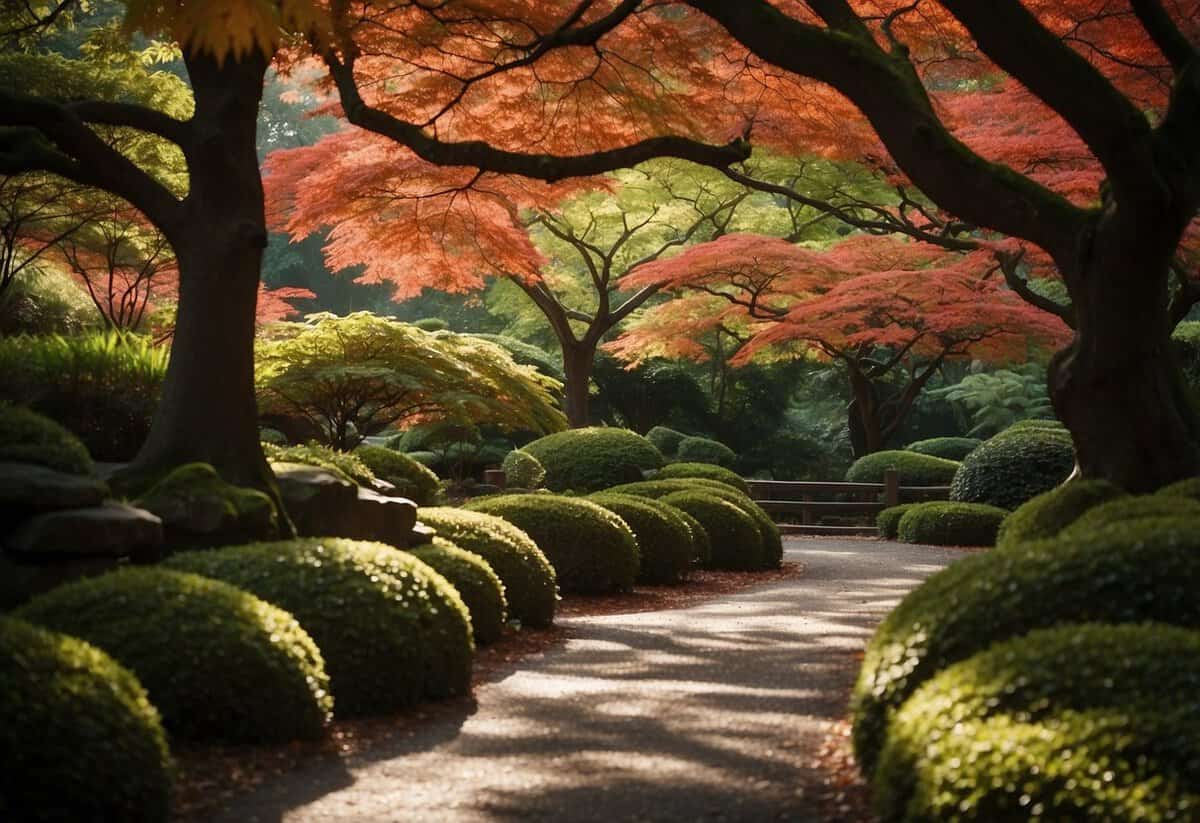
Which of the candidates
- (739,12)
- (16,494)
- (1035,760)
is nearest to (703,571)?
(739,12)

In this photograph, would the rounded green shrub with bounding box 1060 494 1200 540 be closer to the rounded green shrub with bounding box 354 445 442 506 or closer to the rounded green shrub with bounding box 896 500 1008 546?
the rounded green shrub with bounding box 354 445 442 506

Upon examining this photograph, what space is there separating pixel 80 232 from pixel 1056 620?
16809 millimetres

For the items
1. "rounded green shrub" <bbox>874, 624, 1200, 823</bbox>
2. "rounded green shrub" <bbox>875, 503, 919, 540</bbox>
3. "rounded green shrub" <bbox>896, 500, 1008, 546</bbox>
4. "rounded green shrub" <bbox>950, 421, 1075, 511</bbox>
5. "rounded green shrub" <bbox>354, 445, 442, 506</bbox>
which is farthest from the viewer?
"rounded green shrub" <bbox>875, 503, 919, 540</bbox>

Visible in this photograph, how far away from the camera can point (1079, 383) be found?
31.9ft

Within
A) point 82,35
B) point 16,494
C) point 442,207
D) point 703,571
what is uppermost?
point 82,35

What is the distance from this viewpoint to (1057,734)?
3781mm

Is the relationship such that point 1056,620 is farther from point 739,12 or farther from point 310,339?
point 310,339

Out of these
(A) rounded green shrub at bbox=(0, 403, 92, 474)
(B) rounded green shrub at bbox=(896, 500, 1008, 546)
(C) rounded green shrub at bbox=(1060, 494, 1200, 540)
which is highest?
(A) rounded green shrub at bbox=(0, 403, 92, 474)

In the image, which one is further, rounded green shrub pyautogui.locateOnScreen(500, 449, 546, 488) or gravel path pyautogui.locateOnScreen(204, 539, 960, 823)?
rounded green shrub pyautogui.locateOnScreen(500, 449, 546, 488)

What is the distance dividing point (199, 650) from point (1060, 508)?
18.4 feet

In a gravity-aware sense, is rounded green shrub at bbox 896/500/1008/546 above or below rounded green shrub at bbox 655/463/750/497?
below

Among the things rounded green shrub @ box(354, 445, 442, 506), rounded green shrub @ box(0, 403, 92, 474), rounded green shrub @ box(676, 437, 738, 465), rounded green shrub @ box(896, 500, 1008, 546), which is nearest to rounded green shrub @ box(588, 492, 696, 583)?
rounded green shrub @ box(354, 445, 442, 506)

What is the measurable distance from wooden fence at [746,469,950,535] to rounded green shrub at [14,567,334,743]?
59.7 feet

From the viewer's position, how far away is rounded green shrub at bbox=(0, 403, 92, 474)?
22.3ft
